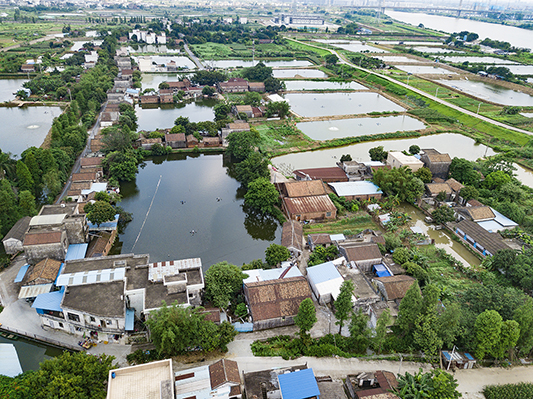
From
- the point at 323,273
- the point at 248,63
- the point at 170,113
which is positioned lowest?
the point at 323,273

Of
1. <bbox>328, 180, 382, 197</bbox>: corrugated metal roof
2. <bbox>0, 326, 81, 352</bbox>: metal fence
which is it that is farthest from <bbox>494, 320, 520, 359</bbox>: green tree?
<bbox>0, 326, 81, 352</bbox>: metal fence

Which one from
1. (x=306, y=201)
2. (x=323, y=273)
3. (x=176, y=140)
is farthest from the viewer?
(x=176, y=140)

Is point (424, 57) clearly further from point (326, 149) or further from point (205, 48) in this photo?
point (326, 149)

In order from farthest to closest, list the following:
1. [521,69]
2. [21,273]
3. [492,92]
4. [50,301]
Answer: [521,69] < [492,92] < [21,273] < [50,301]

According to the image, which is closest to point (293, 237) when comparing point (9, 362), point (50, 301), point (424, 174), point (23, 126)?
point (50, 301)

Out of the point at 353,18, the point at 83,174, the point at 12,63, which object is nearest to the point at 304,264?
the point at 83,174

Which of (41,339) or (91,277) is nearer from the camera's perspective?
(41,339)

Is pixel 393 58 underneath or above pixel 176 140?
above

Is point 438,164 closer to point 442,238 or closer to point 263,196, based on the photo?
point 442,238
